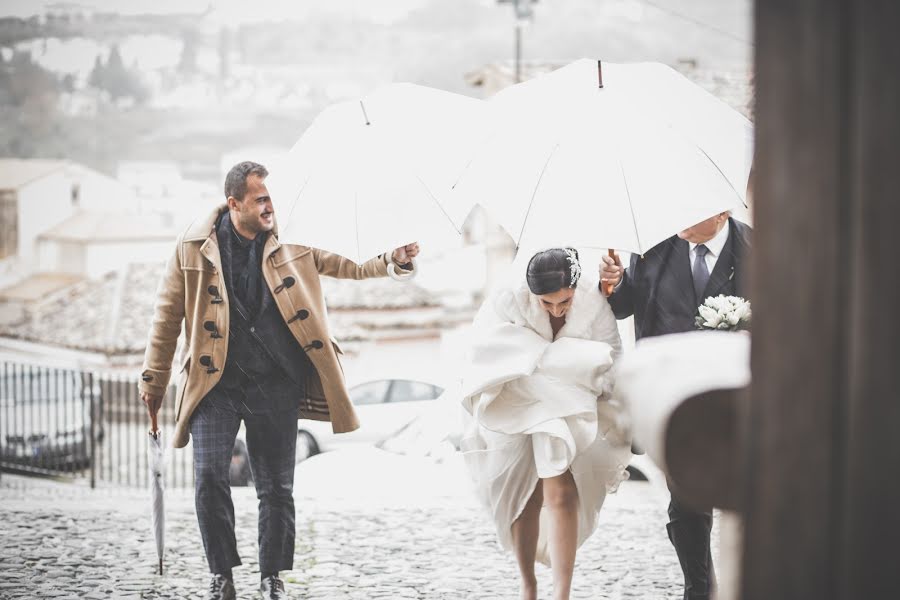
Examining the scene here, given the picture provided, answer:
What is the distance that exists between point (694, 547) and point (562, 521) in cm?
62

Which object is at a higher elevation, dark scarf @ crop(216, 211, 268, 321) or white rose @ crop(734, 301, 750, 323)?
dark scarf @ crop(216, 211, 268, 321)

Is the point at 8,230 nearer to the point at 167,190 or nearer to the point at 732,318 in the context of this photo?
the point at 167,190

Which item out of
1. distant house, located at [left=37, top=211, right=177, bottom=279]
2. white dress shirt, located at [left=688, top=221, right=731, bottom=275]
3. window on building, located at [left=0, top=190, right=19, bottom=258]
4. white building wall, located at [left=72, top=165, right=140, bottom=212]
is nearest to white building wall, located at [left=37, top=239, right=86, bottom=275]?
distant house, located at [left=37, top=211, right=177, bottom=279]

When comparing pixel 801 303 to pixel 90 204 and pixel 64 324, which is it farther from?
pixel 90 204

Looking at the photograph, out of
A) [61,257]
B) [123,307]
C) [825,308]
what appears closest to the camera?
[825,308]

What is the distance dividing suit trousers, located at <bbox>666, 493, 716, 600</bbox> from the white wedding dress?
1.20 ft

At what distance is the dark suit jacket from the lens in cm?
478

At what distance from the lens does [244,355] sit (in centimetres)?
518

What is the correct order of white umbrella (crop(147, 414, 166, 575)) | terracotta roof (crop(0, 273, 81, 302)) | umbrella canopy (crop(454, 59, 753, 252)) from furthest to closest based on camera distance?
1. terracotta roof (crop(0, 273, 81, 302))
2. white umbrella (crop(147, 414, 166, 575))
3. umbrella canopy (crop(454, 59, 753, 252))

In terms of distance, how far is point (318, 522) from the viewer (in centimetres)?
816

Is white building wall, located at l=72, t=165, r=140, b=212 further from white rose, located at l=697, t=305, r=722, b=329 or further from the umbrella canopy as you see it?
white rose, located at l=697, t=305, r=722, b=329

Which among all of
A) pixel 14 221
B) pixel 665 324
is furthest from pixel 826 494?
pixel 14 221

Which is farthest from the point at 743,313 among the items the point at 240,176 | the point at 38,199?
the point at 38,199

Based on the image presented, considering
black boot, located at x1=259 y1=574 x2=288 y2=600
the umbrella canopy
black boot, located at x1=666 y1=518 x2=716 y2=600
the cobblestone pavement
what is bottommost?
the cobblestone pavement
